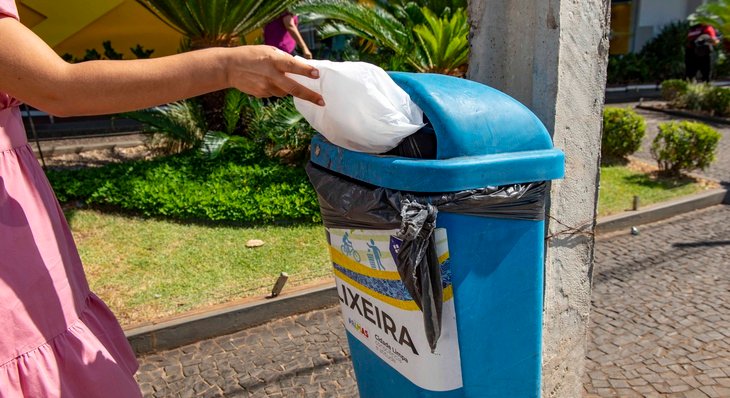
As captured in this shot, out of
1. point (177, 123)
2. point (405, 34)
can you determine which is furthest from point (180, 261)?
point (405, 34)

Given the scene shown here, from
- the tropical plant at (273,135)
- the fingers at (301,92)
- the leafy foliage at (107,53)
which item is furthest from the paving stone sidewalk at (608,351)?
the leafy foliage at (107,53)

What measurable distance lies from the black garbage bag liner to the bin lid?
1.1 inches

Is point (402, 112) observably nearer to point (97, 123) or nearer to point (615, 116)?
point (615, 116)

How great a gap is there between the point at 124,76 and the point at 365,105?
0.65 m

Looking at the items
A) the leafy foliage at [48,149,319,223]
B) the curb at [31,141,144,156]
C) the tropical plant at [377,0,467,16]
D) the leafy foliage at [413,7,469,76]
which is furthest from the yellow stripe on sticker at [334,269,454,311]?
the tropical plant at [377,0,467,16]

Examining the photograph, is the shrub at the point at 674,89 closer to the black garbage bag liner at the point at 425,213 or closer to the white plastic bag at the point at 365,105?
the black garbage bag liner at the point at 425,213

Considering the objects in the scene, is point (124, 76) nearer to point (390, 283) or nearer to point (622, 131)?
point (390, 283)

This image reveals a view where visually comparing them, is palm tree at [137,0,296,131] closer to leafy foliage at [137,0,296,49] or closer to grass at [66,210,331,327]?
leafy foliage at [137,0,296,49]

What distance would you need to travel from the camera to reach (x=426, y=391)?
176 centimetres

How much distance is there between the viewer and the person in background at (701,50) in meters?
12.8

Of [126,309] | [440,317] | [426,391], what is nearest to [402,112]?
[440,317]

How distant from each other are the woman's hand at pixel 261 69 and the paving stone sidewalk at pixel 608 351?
2106 millimetres

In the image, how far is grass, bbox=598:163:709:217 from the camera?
5980 mm

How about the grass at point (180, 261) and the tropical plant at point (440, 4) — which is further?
the tropical plant at point (440, 4)
